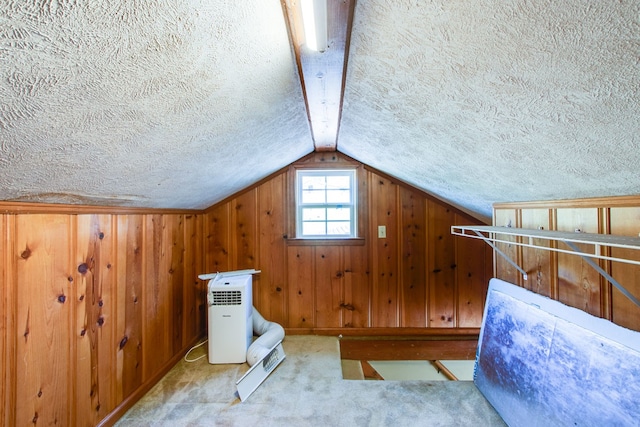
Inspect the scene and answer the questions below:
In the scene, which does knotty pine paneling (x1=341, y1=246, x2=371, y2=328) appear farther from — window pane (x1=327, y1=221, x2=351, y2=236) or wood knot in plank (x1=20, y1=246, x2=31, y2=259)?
wood knot in plank (x1=20, y1=246, x2=31, y2=259)

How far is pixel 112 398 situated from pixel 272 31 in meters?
2.07

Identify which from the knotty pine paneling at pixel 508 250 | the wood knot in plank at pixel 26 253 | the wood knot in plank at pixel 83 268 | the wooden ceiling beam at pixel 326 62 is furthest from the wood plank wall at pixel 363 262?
the wood knot in plank at pixel 26 253

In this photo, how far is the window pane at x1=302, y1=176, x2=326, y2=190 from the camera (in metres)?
2.93

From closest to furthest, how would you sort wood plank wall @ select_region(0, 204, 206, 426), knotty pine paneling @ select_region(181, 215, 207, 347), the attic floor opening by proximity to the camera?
1. wood plank wall @ select_region(0, 204, 206, 426)
2. knotty pine paneling @ select_region(181, 215, 207, 347)
3. the attic floor opening

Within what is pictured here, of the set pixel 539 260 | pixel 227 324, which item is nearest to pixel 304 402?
pixel 227 324

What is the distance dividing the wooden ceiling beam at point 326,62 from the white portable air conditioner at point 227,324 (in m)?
1.49

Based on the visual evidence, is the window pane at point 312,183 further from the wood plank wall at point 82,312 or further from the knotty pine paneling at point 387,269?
the wood plank wall at point 82,312

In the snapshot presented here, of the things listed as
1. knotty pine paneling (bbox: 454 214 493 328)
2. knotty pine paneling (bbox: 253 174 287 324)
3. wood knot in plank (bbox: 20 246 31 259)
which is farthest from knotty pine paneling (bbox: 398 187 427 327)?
wood knot in plank (bbox: 20 246 31 259)

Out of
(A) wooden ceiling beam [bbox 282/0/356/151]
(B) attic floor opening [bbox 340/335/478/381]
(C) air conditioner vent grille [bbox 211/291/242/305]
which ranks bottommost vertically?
(B) attic floor opening [bbox 340/335/478/381]

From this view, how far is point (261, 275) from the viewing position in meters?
2.84

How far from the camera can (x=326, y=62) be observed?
1153 millimetres

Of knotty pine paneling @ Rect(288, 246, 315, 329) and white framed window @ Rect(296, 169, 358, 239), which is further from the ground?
white framed window @ Rect(296, 169, 358, 239)

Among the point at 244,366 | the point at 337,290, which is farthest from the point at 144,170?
the point at 337,290

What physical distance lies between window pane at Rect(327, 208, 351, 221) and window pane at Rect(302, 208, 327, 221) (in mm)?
53
